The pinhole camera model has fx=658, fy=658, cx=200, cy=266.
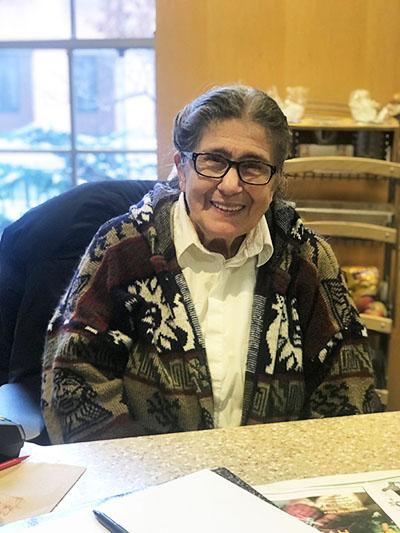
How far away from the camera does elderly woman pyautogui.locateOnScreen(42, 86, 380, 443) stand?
51.3 inches

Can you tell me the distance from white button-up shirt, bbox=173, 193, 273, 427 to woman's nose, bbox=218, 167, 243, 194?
0.12 m

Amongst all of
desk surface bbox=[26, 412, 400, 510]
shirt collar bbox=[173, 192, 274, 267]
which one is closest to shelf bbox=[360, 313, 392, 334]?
shirt collar bbox=[173, 192, 274, 267]

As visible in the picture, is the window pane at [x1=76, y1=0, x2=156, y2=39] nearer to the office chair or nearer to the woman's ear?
the office chair

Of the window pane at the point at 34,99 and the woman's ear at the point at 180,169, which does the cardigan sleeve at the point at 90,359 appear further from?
the window pane at the point at 34,99

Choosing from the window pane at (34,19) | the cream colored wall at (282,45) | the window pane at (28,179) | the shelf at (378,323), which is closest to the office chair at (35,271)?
the cream colored wall at (282,45)

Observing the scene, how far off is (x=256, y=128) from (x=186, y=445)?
0.64m

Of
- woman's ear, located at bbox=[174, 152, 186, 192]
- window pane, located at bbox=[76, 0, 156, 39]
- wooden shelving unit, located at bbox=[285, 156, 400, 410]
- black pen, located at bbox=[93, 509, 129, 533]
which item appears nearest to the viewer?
black pen, located at bbox=[93, 509, 129, 533]

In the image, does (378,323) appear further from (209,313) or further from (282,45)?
(209,313)

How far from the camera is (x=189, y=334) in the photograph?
4.32ft

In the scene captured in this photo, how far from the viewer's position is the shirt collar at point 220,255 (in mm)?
1367

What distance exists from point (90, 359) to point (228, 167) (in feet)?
1.54

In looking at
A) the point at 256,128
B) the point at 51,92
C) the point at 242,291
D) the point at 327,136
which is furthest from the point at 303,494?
the point at 51,92

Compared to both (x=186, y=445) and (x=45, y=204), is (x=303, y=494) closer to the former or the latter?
(x=186, y=445)

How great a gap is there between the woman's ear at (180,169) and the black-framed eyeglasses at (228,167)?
0.05 metres
